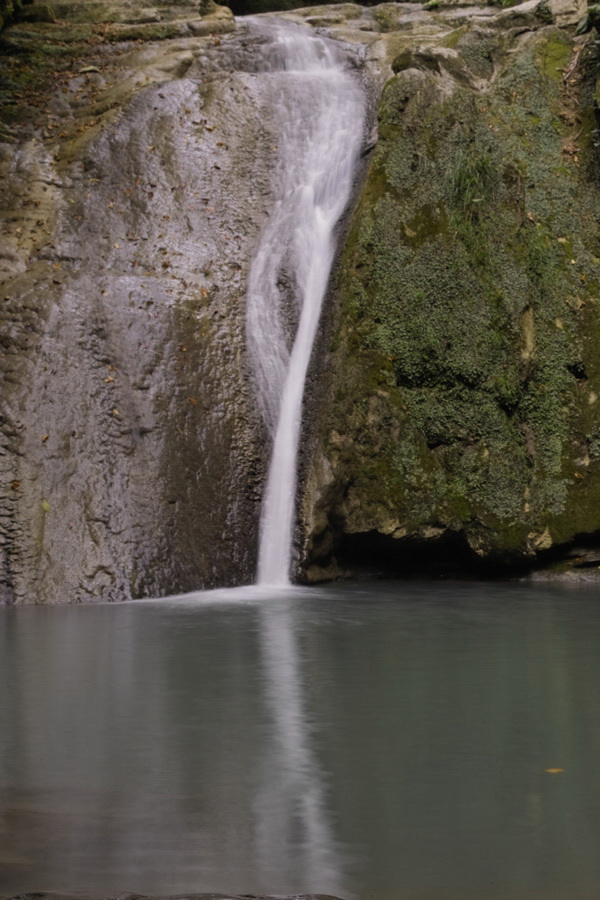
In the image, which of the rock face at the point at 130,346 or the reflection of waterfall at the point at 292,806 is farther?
the rock face at the point at 130,346

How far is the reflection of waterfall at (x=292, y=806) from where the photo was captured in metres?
3.35

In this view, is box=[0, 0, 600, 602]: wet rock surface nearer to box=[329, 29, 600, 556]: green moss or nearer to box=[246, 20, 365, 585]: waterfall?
box=[329, 29, 600, 556]: green moss

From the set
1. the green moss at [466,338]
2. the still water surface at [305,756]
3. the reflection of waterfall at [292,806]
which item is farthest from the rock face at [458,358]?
the reflection of waterfall at [292,806]

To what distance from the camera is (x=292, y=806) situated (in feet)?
13.0

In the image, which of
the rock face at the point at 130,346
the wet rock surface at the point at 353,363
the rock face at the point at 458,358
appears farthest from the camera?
the rock face at the point at 458,358

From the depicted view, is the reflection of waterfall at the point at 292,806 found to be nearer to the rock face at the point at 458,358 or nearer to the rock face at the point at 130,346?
the rock face at the point at 130,346

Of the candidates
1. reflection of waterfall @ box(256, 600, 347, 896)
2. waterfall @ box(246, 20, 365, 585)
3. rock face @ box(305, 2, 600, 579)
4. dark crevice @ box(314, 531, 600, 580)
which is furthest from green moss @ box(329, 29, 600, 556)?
reflection of waterfall @ box(256, 600, 347, 896)

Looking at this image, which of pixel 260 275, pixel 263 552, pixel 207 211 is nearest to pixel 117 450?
pixel 263 552

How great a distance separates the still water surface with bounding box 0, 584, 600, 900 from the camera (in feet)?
10.9

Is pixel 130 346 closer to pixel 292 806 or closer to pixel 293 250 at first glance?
pixel 293 250

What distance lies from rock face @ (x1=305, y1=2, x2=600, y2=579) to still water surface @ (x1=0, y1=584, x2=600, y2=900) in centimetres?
200

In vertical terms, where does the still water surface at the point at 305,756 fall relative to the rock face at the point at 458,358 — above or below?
below

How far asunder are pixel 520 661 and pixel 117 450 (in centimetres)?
478

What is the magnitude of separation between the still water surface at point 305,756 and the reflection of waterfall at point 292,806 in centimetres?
1
